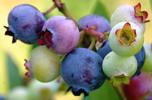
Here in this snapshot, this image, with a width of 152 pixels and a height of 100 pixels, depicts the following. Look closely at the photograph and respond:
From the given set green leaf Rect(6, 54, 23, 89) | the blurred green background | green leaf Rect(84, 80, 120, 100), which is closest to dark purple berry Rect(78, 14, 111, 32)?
the blurred green background

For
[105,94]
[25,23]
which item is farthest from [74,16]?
[25,23]

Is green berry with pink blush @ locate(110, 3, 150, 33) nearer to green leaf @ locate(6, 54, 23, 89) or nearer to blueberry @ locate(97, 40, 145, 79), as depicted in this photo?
blueberry @ locate(97, 40, 145, 79)

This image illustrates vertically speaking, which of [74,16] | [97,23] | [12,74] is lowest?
[12,74]

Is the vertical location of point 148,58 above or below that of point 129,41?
below

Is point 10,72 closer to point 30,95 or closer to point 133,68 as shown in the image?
point 30,95

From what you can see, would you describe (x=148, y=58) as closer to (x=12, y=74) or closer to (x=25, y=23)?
(x=25, y=23)

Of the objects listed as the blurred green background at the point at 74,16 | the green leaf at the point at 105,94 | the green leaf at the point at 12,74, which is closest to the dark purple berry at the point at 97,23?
the blurred green background at the point at 74,16
